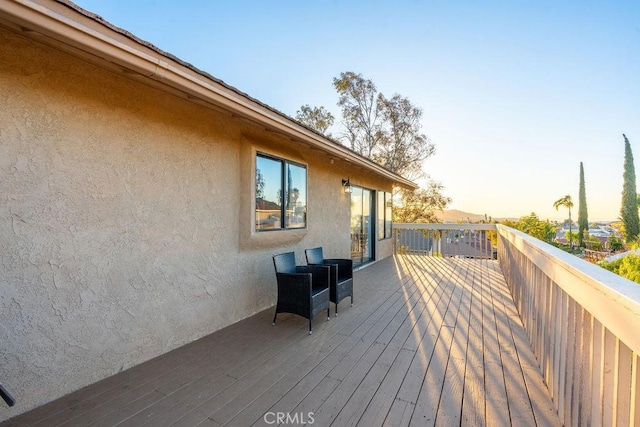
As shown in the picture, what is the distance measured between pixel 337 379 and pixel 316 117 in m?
16.2

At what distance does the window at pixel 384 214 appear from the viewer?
891 cm

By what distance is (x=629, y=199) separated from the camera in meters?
21.6

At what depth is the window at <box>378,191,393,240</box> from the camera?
891cm

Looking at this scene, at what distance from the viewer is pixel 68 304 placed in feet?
6.95

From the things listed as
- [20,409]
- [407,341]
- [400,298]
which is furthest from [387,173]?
[20,409]

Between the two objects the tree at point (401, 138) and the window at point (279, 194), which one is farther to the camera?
the tree at point (401, 138)

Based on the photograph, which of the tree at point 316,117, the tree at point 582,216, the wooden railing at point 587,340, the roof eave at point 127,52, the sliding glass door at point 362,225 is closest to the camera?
the wooden railing at point 587,340

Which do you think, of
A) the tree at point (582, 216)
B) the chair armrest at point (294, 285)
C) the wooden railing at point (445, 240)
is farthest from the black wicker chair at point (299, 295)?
the tree at point (582, 216)

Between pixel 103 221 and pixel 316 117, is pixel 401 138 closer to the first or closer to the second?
pixel 316 117

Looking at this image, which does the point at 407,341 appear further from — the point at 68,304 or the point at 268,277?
the point at 68,304

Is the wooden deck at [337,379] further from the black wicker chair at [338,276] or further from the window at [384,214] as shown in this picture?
the window at [384,214]

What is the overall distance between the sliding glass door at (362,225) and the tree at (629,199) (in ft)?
80.0

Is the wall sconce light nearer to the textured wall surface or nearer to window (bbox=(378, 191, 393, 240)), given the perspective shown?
window (bbox=(378, 191, 393, 240))

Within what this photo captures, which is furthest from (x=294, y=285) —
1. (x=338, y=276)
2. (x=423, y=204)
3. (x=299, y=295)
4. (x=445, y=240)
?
(x=423, y=204)
